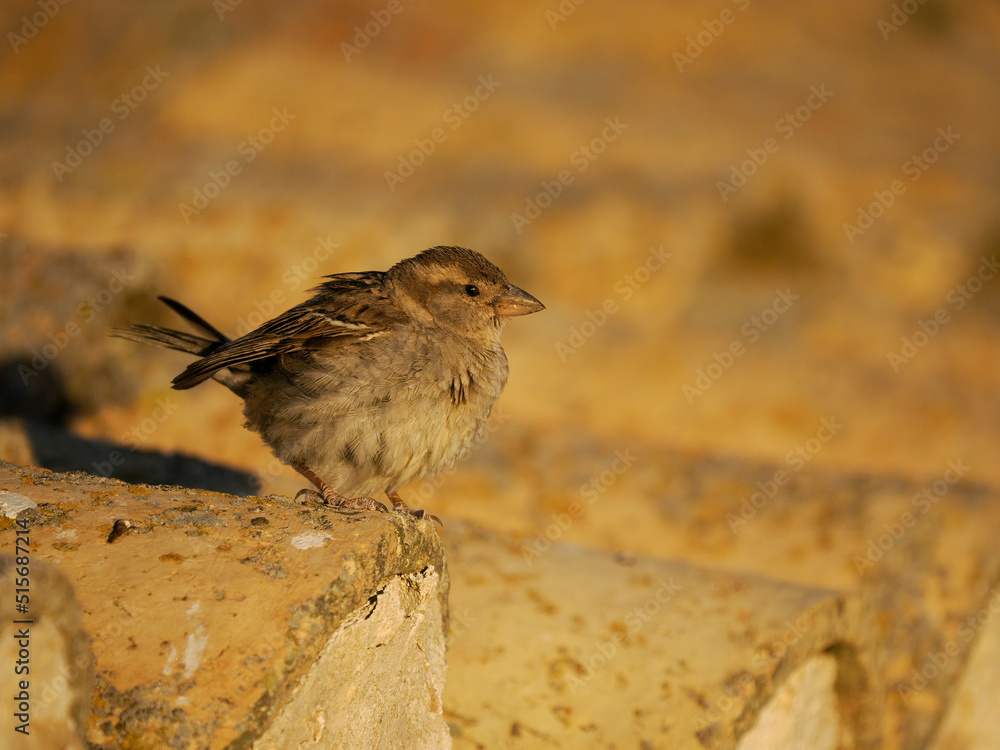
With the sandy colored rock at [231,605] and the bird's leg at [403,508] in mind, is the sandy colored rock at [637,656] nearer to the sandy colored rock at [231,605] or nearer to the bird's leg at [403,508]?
the bird's leg at [403,508]

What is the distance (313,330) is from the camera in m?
4.48

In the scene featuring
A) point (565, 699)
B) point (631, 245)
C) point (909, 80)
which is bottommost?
point (565, 699)

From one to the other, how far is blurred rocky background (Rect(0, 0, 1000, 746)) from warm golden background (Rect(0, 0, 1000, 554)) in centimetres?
3

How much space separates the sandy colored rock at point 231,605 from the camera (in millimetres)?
2475

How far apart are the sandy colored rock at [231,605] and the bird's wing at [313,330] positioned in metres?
1.16

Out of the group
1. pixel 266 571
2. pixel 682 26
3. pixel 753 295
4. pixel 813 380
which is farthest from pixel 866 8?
pixel 266 571

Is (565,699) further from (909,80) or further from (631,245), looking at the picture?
(909,80)

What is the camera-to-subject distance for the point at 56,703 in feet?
7.65

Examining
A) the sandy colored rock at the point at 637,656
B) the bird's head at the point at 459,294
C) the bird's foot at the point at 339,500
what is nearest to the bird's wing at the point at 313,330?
the bird's head at the point at 459,294

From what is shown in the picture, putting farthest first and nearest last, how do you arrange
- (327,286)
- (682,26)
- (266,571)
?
(682,26)
(327,286)
(266,571)

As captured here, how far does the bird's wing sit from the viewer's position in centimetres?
441

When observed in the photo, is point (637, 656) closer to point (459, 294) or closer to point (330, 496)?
point (330, 496)

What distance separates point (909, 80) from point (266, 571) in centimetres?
966

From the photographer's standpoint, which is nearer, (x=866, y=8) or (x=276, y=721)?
(x=276, y=721)
